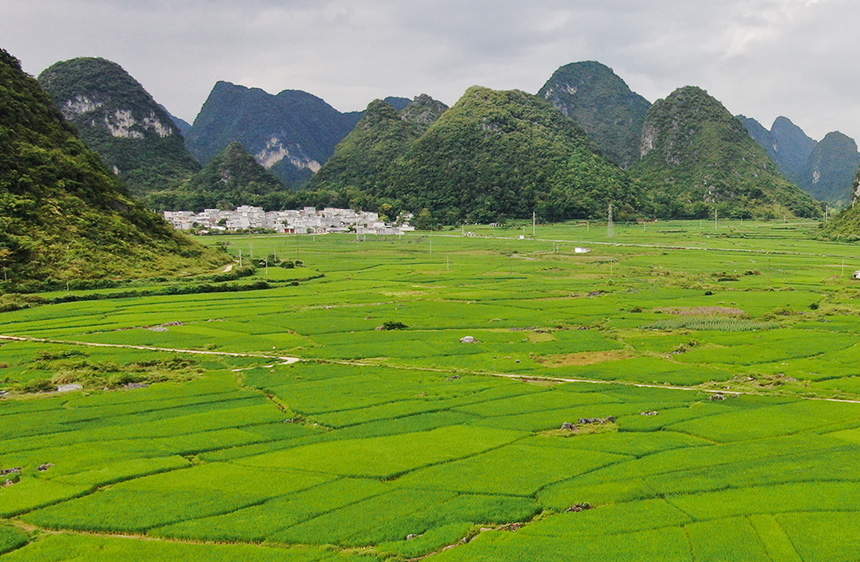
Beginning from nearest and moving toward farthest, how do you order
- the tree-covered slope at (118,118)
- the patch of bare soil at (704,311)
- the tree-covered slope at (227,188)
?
1. the patch of bare soil at (704,311)
2. the tree-covered slope at (227,188)
3. the tree-covered slope at (118,118)

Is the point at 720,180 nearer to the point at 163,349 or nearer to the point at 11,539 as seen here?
the point at 163,349

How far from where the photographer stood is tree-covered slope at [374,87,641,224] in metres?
154

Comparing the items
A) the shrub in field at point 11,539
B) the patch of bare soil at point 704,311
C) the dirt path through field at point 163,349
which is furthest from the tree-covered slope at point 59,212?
the patch of bare soil at point 704,311

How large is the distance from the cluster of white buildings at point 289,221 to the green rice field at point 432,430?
281 feet

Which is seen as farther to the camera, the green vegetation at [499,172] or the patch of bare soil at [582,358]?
the green vegetation at [499,172]

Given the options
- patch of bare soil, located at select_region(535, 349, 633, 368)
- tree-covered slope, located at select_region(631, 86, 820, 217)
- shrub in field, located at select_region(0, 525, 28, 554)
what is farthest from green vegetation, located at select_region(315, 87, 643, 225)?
shrub in field, located at select_region(0, 525, 28, 554)

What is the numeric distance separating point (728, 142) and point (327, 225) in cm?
11929

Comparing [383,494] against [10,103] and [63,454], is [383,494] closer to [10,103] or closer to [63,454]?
[63,454]

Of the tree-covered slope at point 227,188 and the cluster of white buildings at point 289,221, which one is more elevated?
the tree-covered slope at point 227,188

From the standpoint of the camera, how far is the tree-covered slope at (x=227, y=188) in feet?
509

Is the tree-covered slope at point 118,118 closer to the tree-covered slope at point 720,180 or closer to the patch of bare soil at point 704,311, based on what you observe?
the tree-covered slope at point 720,180

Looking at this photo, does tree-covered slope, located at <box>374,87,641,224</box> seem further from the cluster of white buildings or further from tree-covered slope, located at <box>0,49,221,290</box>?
tree-covered slope, located at <box>0,49,221,290</box>

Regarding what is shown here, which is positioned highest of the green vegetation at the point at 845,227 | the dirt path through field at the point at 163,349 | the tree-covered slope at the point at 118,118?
the tree-covered slope at the point at 118,118

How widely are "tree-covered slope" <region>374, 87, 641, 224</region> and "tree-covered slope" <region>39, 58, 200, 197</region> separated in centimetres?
5865
